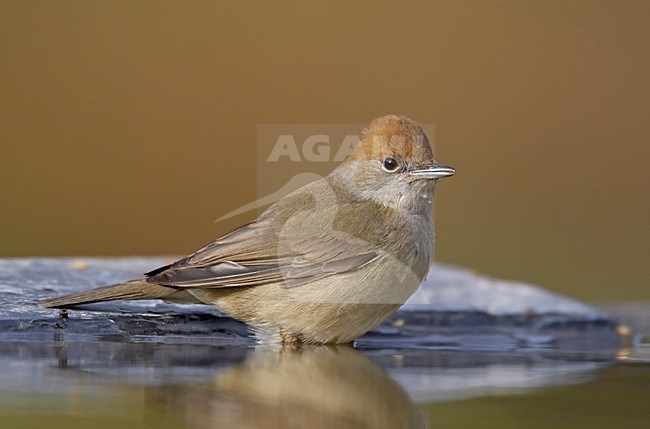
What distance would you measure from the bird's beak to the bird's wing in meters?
0.57

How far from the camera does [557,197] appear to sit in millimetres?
12555

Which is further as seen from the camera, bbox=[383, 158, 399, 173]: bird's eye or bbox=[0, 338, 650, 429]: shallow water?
bbox=[383, 158, 399, 173]: bird's eye

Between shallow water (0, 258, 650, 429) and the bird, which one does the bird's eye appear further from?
shallow water (0, 258, 650, 429)

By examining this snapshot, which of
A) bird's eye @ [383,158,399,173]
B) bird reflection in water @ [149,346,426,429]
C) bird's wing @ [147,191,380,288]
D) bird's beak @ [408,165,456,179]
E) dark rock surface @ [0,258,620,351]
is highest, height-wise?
bird's eye @ [383,158,399,173]

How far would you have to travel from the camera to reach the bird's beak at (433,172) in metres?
5.57

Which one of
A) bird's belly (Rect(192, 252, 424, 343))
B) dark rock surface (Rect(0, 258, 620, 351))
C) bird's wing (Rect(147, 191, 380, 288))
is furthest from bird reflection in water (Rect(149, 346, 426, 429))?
dark rock surface (Rect(0, 258, 620, 351))

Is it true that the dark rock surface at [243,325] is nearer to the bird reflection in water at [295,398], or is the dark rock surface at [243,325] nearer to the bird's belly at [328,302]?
the bird's belly at [328,302]

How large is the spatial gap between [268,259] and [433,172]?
1.02m

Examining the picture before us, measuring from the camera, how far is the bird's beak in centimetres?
557

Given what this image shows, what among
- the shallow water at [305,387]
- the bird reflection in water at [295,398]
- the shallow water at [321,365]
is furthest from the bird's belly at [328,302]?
the bird reflection in water at [295,398]

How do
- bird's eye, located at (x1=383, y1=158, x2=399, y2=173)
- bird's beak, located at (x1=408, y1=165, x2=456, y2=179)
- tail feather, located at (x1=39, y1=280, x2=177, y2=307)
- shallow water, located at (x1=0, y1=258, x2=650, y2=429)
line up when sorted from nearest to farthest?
shallow water, located at (x1=0, y1=258, x2=650, y2=429)
tail feather, located at (x1=39, y1=280, x2=177, y2=307)
bird's beak, located at (x1=408, y1=165, x2=456, y2=179)
bird's eye, located at (x1=383, y1=158, x2=399, y2=173)

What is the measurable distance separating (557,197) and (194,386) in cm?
961

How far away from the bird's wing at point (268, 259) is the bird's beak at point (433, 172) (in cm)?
57

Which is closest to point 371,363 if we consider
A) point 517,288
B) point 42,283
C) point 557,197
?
point 42,283
